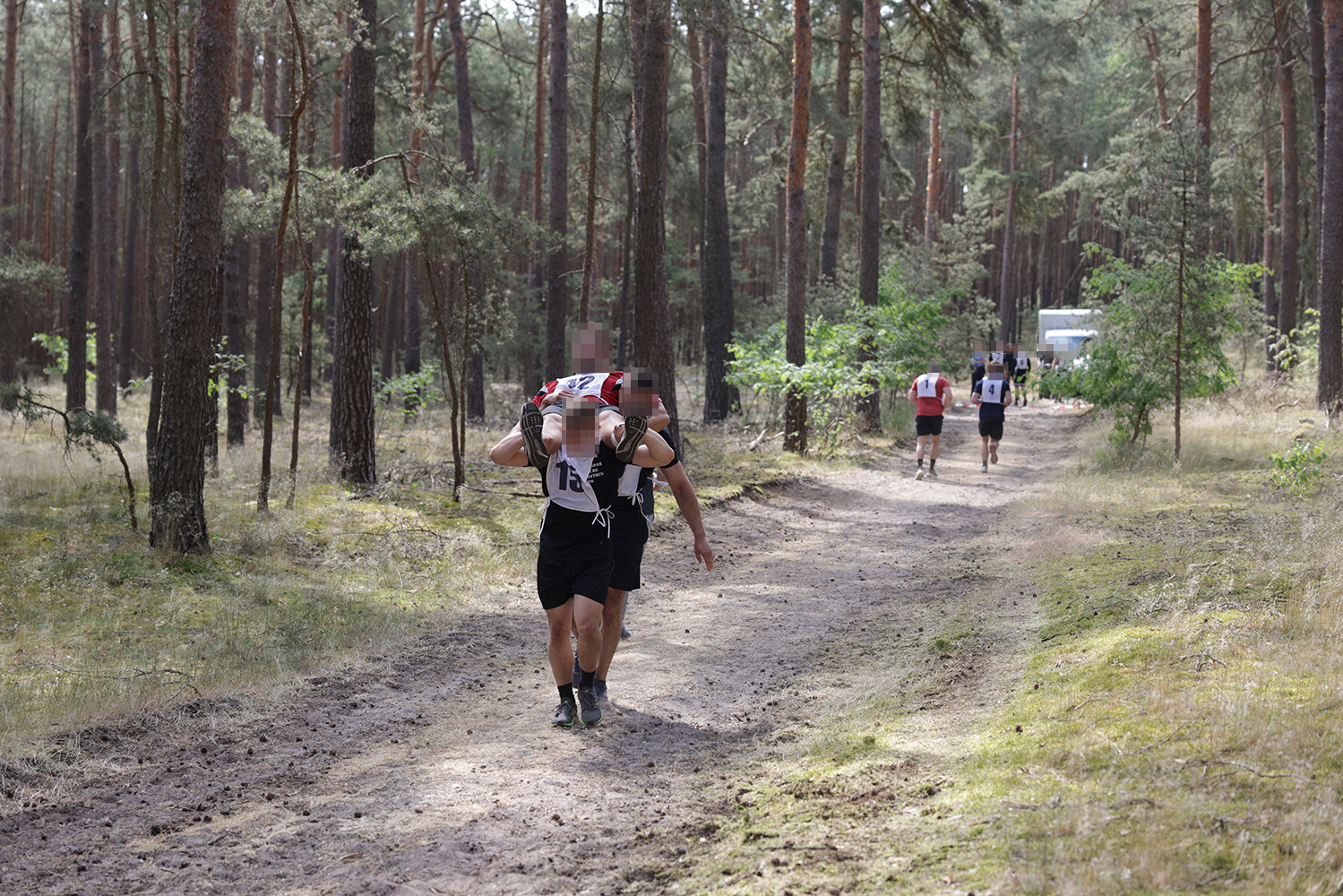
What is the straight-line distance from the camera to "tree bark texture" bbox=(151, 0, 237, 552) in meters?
8.88

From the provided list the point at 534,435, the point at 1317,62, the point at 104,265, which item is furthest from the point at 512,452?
the point at 104,265

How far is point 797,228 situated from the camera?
1809cm

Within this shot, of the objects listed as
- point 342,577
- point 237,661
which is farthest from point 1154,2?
point 237,661

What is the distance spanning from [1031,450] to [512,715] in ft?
58.7

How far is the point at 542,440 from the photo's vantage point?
15.8ft

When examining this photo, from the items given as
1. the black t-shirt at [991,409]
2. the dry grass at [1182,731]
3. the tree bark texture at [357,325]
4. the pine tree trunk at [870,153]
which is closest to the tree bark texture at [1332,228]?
the black t-shirt at [991,409]

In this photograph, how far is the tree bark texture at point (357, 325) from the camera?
42.5 feet

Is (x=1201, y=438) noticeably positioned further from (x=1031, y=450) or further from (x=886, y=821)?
(x=886, y=821)

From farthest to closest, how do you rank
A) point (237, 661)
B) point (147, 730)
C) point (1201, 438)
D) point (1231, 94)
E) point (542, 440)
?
point (1231, 94) < point (1201, 438) < point (237, 661) < point (147, 730) < point (542, 440)

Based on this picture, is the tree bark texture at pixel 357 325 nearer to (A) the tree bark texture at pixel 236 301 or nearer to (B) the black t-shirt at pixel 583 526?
(A) the tree bark texture at pixel 236 301

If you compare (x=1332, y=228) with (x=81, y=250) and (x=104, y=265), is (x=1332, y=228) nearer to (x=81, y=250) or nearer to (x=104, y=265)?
(x=81, y=250)

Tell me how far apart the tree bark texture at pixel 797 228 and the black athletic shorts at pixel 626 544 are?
40.6 ft

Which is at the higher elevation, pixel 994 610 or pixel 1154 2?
pixel 1154 2

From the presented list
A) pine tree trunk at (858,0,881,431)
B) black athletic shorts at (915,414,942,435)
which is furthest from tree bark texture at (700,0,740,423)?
black athletic shorts at (915,414,942,435)
